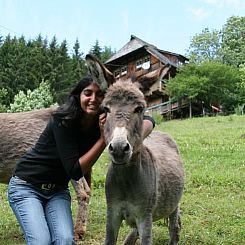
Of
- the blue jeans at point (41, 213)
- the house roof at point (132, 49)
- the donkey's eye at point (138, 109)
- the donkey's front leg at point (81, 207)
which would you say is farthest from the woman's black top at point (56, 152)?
the house roof at point (132, 49)

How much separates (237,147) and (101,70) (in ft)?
33.2

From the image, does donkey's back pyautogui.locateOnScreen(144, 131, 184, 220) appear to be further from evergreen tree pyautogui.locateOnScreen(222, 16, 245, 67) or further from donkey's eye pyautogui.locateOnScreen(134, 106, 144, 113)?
evergreen tree pyautogui.locateOnScreen(222, 16, 245, 67)

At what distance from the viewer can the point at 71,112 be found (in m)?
4.25

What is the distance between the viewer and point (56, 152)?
4391mm

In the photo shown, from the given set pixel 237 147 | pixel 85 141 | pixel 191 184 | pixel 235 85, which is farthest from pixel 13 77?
pixel 85 141

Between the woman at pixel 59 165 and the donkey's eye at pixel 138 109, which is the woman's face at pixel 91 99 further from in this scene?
the donkey's eye at pixel 138 109

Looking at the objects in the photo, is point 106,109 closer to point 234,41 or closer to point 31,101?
point 31,101

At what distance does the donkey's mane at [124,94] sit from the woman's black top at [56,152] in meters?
0.55

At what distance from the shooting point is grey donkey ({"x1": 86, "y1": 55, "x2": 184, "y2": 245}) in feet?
12.3

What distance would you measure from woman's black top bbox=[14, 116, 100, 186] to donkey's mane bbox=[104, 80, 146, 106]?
1.80ft

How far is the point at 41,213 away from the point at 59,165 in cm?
50

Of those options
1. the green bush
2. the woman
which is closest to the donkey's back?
the woman

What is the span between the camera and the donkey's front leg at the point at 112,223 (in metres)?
4.42

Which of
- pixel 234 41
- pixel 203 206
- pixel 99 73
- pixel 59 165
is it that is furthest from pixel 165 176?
pixel 234 41
